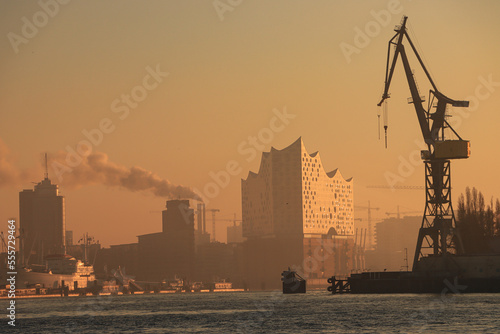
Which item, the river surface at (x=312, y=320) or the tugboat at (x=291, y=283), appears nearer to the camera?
the river surface at (x=312, y=320)

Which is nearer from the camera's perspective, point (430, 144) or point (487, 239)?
point (430, 144)

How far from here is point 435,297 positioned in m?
135

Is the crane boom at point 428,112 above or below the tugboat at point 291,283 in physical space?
above

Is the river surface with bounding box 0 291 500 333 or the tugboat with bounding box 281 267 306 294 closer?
the river surface with bounding box 0 291 500 333

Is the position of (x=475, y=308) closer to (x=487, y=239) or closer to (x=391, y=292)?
(x=391, y=292)

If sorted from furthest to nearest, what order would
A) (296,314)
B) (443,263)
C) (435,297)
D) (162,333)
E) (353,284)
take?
(353,284), (443,263), (435,297), (296,314), (162,333)

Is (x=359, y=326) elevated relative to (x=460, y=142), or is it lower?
lower

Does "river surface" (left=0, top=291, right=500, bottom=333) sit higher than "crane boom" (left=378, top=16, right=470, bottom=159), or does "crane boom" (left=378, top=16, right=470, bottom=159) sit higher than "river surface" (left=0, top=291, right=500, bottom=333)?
"crane boom" (left=378, top=16, right=470, bottom=159)

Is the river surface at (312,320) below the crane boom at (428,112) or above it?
below

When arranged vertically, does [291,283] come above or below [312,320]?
above

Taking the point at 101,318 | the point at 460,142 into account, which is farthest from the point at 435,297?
the point at 101,318

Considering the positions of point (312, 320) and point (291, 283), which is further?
point (291, 283)

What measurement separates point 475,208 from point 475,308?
6375 centimetres

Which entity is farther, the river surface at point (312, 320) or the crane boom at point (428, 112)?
the crane boom at point (428, 112)
